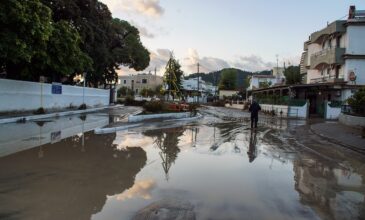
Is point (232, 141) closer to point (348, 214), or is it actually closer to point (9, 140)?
point (9, 140)

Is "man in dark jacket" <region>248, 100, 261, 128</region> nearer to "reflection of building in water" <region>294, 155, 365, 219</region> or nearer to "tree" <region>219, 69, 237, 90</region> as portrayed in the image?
"reflection of building in water" <region>294, 155, 365, 219</region>

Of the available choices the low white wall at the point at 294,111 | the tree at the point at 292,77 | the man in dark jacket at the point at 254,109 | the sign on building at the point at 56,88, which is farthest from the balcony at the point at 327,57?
the sign on building at the point at 56,88

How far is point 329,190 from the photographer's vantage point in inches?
358

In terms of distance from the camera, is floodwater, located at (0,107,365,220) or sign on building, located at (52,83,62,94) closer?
floodwater, located at (0,107,365,220)

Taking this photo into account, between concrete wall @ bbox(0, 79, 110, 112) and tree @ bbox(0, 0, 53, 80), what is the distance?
445 centimetres

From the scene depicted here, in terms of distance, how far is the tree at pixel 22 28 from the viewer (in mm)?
21172

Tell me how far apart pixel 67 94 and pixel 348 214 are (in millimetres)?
36203

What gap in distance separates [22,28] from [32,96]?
9896mm

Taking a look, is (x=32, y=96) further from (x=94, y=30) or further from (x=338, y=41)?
(x=338, y=41)

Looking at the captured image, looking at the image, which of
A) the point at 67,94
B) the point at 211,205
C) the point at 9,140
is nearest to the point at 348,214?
the point at 211,205

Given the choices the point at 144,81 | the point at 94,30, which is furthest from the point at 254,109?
the point at 144,81

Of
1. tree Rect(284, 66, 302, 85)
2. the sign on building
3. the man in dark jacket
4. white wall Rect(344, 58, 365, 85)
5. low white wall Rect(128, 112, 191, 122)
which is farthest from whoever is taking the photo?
tree Rect(284, 66, 302, 85)

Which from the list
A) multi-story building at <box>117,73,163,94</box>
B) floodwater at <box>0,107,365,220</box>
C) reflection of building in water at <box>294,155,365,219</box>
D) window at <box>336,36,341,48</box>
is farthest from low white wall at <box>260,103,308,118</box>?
multi-story building at <box>117,73,163,94</box>

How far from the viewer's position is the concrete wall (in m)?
27.3
